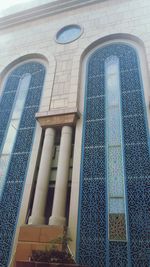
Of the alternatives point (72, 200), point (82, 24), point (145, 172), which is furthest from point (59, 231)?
point (82, 24)

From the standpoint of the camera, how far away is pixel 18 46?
28.8ft

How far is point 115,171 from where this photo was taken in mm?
4996

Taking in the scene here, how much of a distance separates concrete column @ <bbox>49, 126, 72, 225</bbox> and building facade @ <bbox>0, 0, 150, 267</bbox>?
0.07ft

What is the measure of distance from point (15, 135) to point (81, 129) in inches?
70.9

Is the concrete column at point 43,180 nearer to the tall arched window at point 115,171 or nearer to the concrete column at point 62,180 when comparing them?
the concrete column at point 62,180

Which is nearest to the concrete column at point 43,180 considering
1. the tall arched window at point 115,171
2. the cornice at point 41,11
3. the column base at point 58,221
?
the column base at point 58,221

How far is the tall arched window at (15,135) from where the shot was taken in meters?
5.04

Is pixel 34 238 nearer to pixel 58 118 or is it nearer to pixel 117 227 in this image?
pixel 117 227

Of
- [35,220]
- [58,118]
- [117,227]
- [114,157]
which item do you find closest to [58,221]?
[35,220]

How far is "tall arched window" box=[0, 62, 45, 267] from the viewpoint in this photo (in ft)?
16.5

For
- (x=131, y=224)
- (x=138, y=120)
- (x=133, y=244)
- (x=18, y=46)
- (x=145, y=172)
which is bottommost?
(x=133, y=244)

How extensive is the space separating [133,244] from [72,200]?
1.35 metres

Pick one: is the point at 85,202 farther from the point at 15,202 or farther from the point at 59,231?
the point at 15,202

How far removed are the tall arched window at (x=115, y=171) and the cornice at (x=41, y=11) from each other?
3.39 metres
